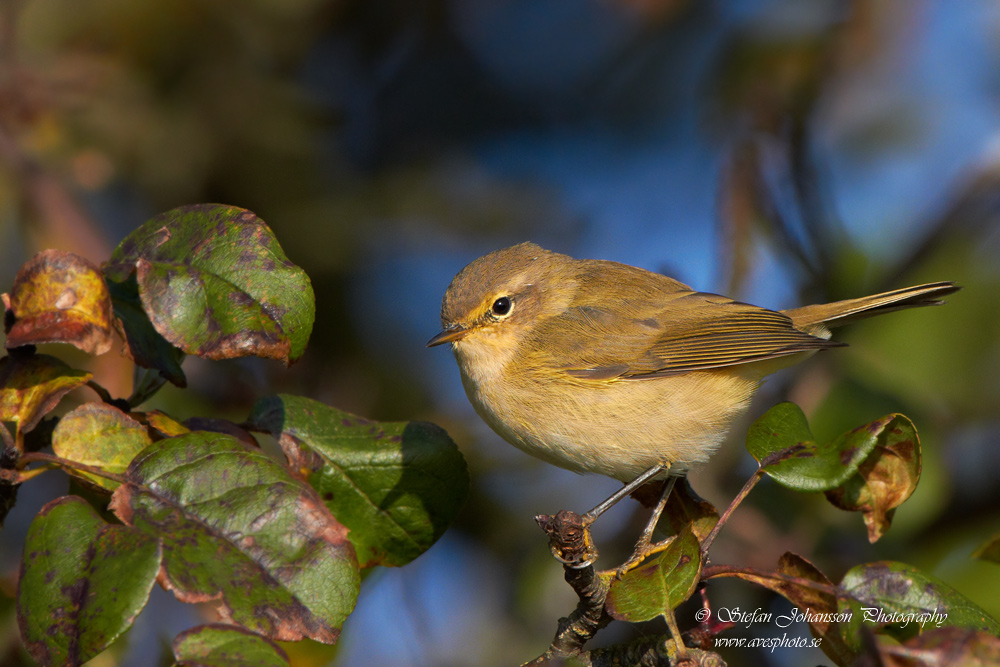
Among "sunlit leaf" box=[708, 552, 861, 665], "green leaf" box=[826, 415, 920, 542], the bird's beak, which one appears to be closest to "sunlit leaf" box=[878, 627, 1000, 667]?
"sunlit leaf" box=[708, 552, 861, 665]

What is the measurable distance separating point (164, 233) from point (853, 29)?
3746 millimetres

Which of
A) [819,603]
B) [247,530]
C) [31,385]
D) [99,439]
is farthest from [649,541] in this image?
[31,385]

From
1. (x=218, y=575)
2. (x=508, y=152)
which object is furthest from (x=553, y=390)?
(x=508, y=152)

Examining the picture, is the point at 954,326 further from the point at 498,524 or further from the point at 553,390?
the point at 498,524

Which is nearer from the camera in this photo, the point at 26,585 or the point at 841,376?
the point at 26,585

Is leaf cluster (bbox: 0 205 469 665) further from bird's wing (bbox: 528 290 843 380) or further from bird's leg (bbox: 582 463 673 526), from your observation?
bird's wing (bbox: 528 290 843 380)

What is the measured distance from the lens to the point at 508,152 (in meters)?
4.64

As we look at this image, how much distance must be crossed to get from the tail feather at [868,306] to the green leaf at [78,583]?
94.8 inches

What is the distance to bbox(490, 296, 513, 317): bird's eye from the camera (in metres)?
2.93

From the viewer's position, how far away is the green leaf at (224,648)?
141cm

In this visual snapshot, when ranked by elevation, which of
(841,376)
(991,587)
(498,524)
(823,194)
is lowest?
(498,524)

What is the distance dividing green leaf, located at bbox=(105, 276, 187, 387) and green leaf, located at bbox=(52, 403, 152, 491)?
0.43ft

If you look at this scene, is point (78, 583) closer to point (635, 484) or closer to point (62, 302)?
point (62, 302)

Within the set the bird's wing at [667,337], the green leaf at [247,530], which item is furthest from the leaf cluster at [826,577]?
the bird's wing at [667,337]
